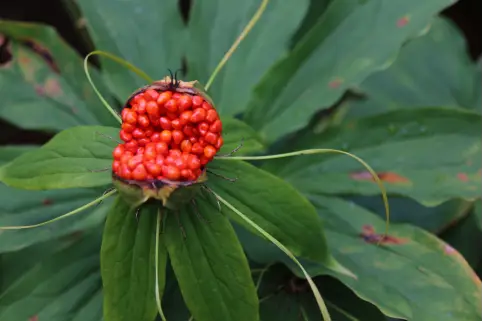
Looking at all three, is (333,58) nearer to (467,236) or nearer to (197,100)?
(197,100)

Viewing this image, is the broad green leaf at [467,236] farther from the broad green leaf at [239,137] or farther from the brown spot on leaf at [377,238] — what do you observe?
the broad green leaf at [239,137]

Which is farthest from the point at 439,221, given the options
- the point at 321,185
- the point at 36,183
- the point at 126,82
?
the point at 36,183

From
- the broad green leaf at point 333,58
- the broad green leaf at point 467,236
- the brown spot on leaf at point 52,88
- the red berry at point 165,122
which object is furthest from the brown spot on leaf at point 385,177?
the brown spot on leaf at point 52,88

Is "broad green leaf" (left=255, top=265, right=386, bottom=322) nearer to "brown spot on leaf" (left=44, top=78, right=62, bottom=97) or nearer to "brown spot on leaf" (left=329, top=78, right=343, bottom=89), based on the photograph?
"brown spot on leaf" (left=329, top=78, right=343, bottom=89)

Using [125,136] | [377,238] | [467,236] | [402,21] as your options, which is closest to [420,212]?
[467,236]

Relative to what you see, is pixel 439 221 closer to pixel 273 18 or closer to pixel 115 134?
pixel 273 18

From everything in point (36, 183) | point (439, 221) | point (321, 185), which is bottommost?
point (439, 221)

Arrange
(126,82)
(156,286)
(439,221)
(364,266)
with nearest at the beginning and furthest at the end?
(156,286) → (364,266) → (126,82) → (439,221)
